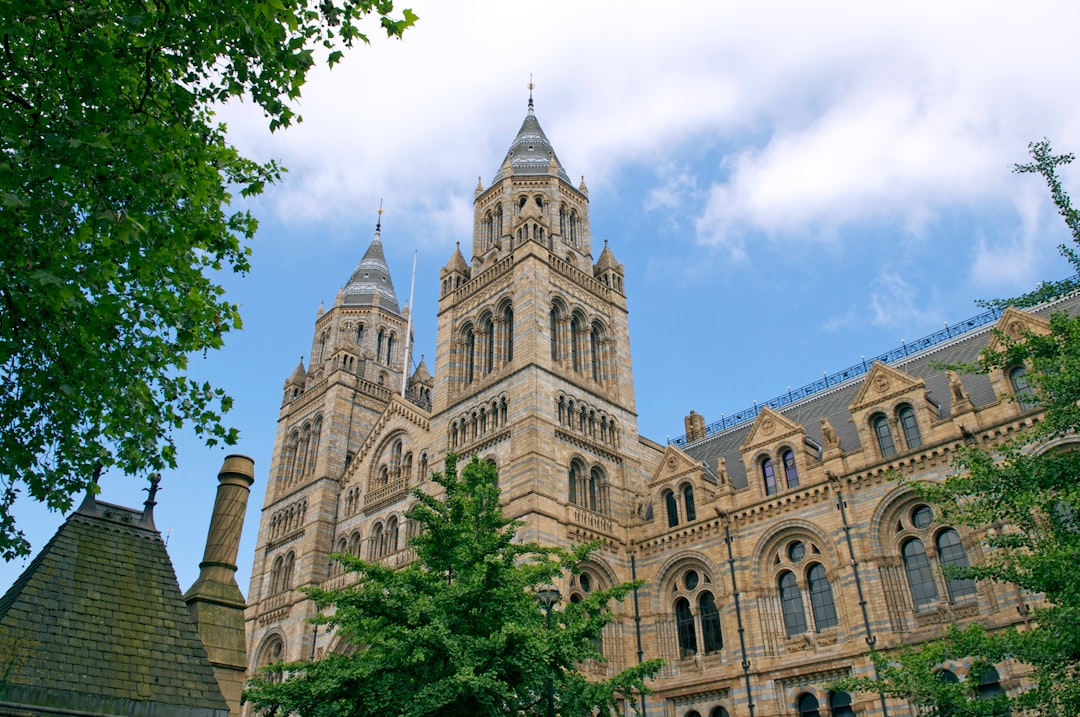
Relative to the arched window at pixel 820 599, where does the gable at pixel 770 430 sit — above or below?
above

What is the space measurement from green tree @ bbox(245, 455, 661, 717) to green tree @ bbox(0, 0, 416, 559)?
19.8 ft

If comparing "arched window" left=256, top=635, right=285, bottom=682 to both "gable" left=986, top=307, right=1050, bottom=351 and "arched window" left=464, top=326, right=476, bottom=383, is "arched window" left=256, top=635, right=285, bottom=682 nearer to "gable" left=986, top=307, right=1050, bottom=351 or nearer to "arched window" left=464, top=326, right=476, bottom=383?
"arched window" left=464, top=326, right=476, bottom=383

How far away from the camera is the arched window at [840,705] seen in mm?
24500

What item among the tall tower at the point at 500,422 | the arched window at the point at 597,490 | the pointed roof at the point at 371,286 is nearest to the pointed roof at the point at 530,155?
the tall tower at the point at 500,422

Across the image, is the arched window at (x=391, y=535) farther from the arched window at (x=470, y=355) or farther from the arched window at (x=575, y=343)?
the arched window at (x=575, y=343)

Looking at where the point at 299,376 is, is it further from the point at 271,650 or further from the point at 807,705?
the point at 807,705

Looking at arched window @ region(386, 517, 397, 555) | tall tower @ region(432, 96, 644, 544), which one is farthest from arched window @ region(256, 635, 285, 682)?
tall tower @ region(432, 96, 644, 544)

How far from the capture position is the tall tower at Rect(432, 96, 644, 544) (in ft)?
102

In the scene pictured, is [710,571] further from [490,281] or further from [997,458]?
[490,281]

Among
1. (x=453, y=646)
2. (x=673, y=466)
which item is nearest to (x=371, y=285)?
(x=673, y=466)

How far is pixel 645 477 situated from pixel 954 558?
14.1 m

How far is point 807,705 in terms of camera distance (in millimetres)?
25422

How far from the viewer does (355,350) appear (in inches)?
1854

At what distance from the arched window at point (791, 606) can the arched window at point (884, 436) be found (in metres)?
5.26
